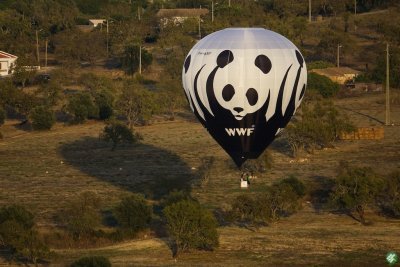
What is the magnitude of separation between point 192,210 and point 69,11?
88776 mm

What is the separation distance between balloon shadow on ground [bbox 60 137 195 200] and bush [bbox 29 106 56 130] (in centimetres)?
472

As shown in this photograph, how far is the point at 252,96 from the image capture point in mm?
41938

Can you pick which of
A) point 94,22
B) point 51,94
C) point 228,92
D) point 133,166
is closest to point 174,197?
point 228,92

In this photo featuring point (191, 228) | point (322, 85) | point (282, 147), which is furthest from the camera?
point (322, 85)

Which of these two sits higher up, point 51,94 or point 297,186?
point 51,94

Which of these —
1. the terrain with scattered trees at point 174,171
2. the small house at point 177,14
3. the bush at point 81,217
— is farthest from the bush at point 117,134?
the small house at point 177,14

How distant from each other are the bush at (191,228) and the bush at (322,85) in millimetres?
37837

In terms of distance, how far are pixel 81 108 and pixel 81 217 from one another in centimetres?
3035

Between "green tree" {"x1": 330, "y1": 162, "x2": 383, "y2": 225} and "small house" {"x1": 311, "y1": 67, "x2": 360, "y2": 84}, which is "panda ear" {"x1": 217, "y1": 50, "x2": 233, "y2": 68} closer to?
"green tree" {"x1": 330, "y1": 162, "x2": 383, "y2": 225}

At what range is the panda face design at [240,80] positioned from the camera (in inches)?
1639

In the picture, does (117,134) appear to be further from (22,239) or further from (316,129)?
(22,239)

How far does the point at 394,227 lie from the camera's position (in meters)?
41.9

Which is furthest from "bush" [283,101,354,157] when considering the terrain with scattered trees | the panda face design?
the panda face design

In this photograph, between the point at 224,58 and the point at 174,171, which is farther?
the point at 174,171
